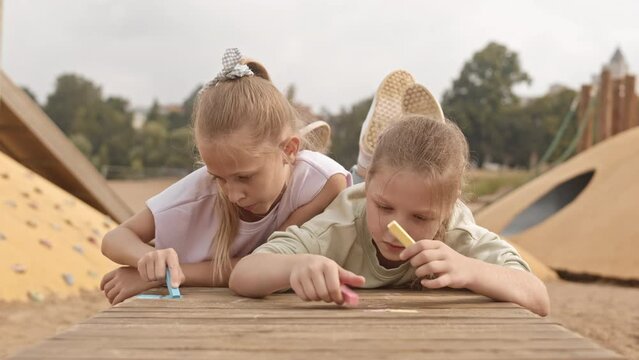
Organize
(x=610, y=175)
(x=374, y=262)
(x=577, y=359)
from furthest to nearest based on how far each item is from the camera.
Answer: (x=610, y=175) < (x=374, y=262) < (x=577, y=359)

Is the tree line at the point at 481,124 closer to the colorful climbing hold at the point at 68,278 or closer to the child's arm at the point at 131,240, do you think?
the colorful climbing hold at the point at 68,278

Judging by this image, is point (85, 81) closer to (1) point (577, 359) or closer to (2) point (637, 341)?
(2) point (637, 341)

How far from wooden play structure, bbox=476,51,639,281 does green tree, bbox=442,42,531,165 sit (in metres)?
26.9

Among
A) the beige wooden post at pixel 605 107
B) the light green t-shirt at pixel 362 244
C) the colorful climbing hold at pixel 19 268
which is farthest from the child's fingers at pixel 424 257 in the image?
the beige wooden post at pixel 605 107

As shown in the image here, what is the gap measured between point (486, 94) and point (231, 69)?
140 ft

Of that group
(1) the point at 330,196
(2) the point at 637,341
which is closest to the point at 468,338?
(1) the point at 330,196

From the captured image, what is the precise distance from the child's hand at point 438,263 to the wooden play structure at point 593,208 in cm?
871

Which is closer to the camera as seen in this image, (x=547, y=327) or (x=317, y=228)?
(x=547, y=327)

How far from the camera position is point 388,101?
3396 mm

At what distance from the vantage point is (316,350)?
1269mm

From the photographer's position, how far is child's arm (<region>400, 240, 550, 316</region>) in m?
1.83

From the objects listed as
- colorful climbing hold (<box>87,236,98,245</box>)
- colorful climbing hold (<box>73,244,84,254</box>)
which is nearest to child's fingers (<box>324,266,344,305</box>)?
colorful climbing hold (<box>73,244,84,254</box>)

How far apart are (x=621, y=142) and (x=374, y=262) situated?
456 inches

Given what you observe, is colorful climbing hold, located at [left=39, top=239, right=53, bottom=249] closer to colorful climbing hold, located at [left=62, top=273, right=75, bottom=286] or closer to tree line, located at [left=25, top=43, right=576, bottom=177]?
colorful climbing hold, located at [left=62, top=273, right=75, bottom=286]
